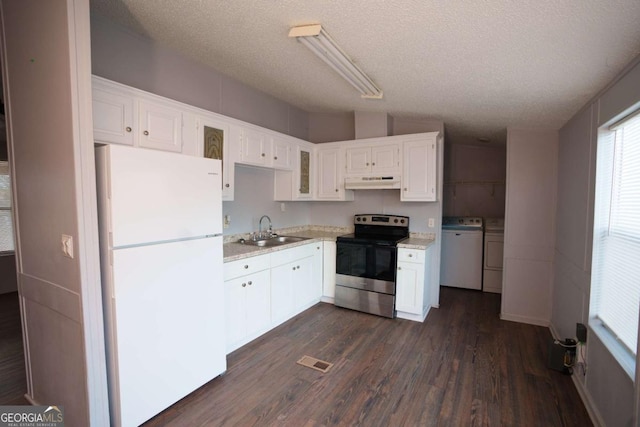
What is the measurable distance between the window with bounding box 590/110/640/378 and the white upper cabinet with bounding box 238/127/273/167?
2871mm

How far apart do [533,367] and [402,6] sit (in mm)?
2937

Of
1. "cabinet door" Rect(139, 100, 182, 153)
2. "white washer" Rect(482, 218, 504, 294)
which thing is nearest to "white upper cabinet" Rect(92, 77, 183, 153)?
"cabinet door" Rect(139, 100, 182, 153)

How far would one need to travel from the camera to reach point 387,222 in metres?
4.04

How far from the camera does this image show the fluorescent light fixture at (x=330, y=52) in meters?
1.95

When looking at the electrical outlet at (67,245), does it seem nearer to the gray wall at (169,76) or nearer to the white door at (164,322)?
the white door at (164,322)

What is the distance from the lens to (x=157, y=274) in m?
1.85

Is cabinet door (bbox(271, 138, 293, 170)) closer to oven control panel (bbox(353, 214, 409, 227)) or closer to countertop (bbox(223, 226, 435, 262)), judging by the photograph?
countertop (bbox(223, 226, 435, 262))

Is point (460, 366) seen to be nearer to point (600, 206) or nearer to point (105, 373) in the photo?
point (600, 206)

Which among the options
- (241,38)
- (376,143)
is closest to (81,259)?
(241,38)

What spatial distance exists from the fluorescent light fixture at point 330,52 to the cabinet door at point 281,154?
118cm

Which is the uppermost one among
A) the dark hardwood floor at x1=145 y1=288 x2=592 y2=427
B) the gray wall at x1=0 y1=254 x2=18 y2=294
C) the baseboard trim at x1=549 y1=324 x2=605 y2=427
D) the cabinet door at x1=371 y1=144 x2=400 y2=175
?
the cabinet door at x1=371 y1=144 x2=400 y2=175

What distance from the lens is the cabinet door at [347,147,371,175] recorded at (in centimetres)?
389

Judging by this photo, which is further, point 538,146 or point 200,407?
point 538,146

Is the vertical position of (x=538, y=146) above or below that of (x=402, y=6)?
below
